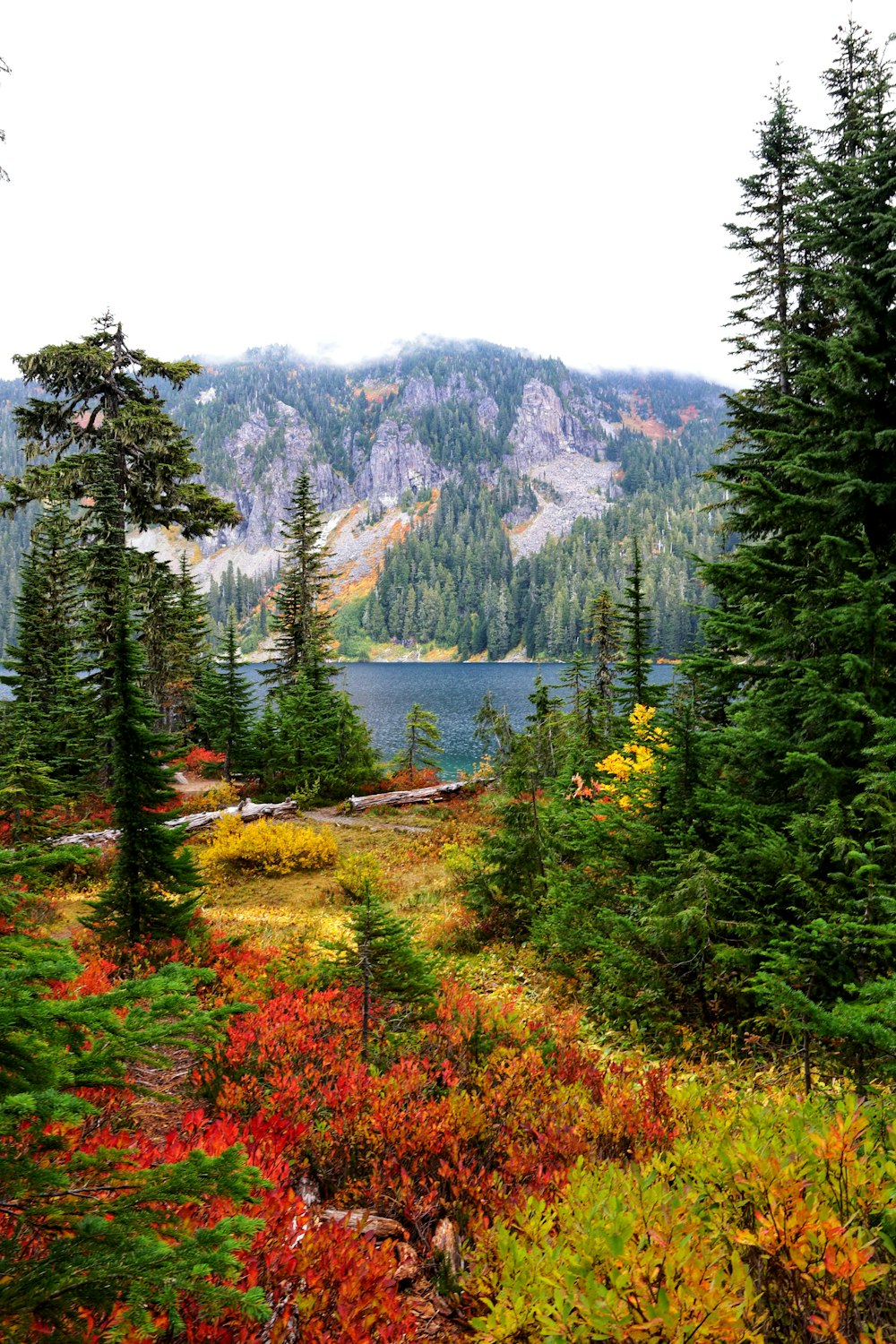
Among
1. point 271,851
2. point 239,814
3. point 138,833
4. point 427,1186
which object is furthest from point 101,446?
point 427,1186

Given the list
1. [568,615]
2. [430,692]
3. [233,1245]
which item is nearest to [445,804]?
[233,1245]

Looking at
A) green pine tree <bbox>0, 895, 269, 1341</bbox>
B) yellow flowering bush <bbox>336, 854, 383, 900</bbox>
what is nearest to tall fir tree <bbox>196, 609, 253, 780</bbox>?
yellow flowering bush <bbox>336, 854, 383, 900</bbox>

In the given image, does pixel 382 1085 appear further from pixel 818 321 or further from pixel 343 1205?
pixel 818 321

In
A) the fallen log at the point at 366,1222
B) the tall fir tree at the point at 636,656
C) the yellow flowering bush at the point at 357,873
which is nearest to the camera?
the fallen log at the point at 366,1222

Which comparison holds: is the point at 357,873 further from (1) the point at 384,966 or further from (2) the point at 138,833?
(1) the point at 384,966

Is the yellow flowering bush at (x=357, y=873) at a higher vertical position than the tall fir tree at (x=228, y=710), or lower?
lower

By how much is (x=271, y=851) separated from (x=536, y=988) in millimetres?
10394

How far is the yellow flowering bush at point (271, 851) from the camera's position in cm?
1733

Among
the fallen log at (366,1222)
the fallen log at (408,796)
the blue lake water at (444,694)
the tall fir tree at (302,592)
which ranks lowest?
the blue lake water at (444,694)

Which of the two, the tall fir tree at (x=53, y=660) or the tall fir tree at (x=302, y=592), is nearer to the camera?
the tall fir tree at (x=53, y=660)

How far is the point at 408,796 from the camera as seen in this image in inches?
970

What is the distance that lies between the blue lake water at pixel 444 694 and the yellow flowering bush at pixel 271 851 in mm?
7553

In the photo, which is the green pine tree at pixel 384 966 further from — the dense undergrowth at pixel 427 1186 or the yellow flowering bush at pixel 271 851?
the yellow flowering bush at pixel 271 851

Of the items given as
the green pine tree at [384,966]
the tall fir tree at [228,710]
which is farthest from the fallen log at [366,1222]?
the tall fir tree at [228,710]
